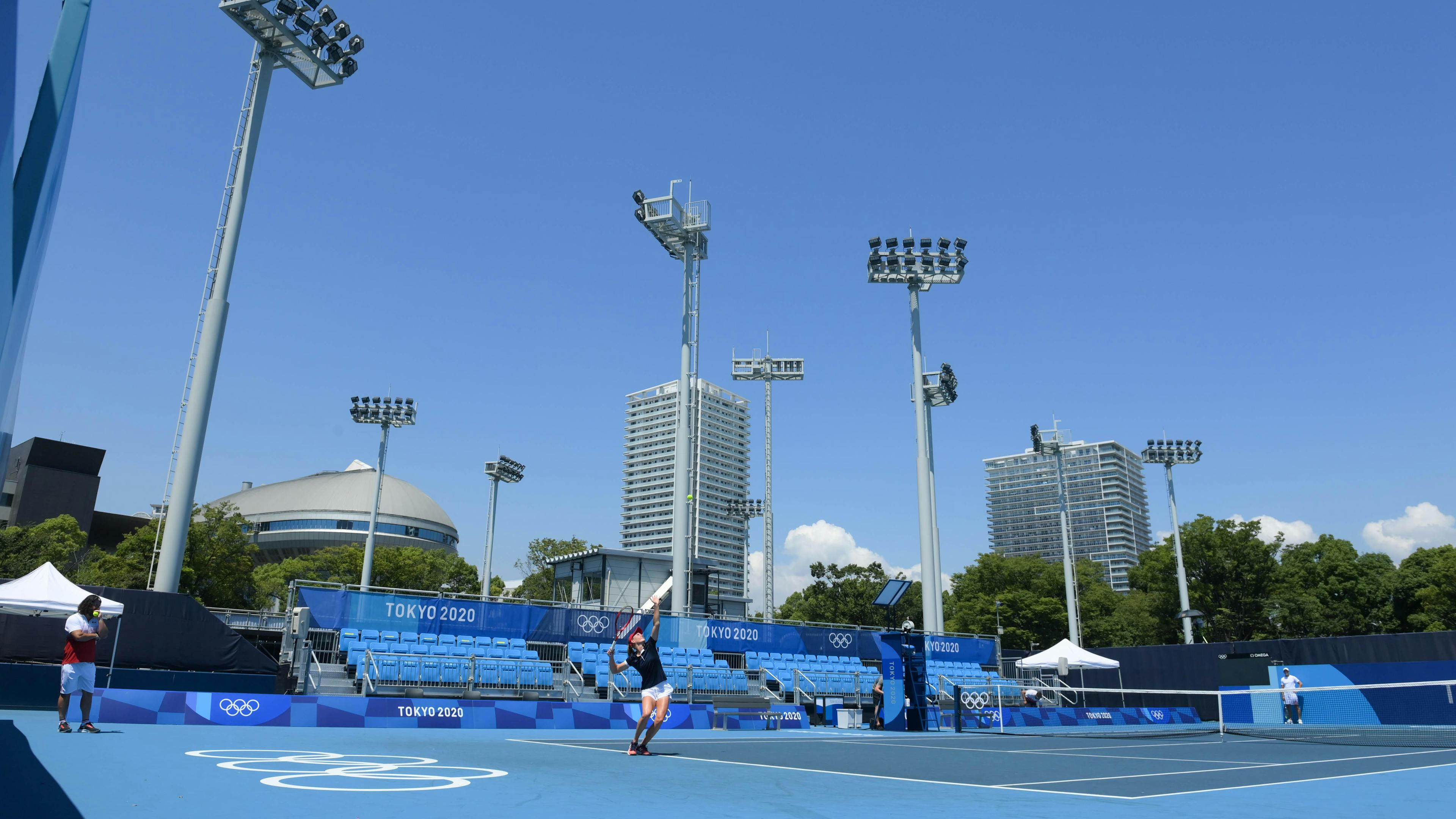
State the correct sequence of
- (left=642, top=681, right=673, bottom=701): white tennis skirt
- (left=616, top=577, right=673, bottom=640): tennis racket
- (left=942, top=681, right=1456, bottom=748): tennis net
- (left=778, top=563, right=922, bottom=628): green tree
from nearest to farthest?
(left=642, top=681, right=673, bottom=701): white tennis skirt → (left=616, top=577, right=673, bottom=640): tennis racket → (left=942, top=681, right=1456, bottom=748): tennis net → (left=778, top=563, right=922, bottom=628): green tree

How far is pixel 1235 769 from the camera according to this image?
1060 centimetres

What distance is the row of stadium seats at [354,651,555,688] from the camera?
21594mm

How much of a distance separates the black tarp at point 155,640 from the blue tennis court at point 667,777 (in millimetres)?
4168

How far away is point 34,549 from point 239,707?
48.1 m

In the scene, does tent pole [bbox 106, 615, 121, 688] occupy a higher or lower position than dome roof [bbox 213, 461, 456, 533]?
lower

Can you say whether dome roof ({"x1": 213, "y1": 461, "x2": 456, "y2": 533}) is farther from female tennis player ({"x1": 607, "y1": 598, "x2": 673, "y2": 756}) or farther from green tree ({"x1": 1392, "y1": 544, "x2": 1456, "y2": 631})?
female tennis player ({"x1": 607, "y1": 598, "x2": 673, "y2": 756})

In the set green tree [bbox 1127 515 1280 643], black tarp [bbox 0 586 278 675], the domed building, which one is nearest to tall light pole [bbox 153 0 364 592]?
black tarp [bbox 0 586 278 675]

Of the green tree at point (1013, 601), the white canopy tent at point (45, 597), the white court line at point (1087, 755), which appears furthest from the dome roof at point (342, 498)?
the white court line at point (1087, 755)

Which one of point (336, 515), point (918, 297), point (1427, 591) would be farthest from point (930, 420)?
point (336, 515)

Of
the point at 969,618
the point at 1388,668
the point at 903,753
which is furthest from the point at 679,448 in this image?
the point at 969,618

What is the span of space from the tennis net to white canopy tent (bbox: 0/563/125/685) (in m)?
19.0

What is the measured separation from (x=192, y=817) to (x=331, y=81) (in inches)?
1109

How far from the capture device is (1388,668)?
101 ft

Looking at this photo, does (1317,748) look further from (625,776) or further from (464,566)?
(464,566)
